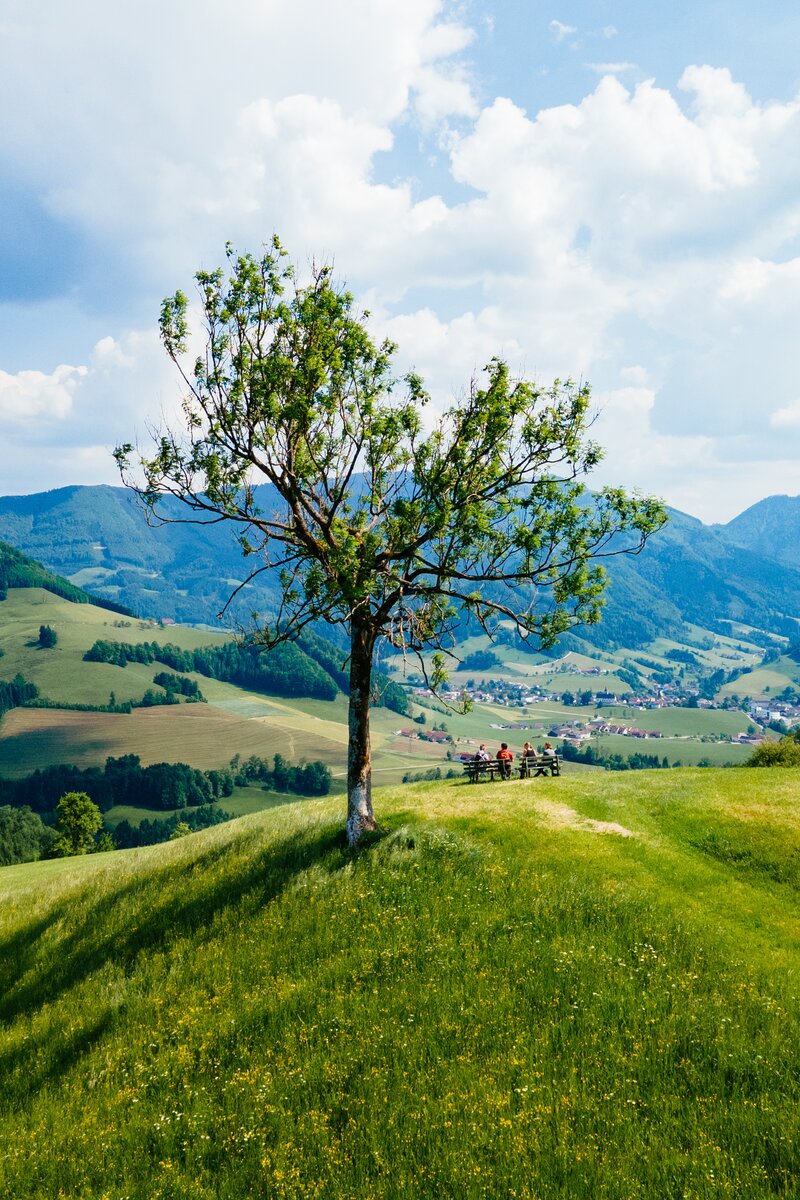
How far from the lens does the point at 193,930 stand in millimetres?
19266

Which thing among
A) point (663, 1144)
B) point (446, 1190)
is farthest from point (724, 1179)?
point (446, 1190)

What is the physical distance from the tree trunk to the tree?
91252 millimetres

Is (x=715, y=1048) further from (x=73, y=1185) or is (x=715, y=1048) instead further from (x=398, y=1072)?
(x=73, y=1185)

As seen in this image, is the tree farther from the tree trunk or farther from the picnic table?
the tree trunk

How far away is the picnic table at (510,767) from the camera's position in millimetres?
36781

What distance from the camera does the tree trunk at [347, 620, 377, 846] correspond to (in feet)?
75.0

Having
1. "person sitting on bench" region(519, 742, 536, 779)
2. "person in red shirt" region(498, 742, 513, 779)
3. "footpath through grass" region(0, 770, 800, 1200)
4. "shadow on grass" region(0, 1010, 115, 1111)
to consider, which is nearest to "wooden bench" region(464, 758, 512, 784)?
"person in red shirt" region(498, 742, 513, 779)

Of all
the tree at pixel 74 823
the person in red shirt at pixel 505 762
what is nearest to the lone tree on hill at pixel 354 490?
the person in red shirt at pixel 505 762

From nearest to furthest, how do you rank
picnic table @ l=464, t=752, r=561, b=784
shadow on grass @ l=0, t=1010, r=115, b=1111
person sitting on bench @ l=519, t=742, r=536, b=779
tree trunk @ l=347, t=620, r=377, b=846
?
shadow on grass @ l=0, t=1010, r=115, b=1111 → tree trunk @ l=347, t=620, r=377, b=846 → picnic table @ l=464, t=752, r=561, b=784 → person sitting on bench @ l=519, t=742, r=536, b=779

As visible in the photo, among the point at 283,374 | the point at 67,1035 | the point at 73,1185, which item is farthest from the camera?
the point at 283,374

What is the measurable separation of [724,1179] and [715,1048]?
3051 millimetres

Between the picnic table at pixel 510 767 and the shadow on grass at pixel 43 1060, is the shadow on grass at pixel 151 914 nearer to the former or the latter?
the shadow on grass at pixel 43 1060

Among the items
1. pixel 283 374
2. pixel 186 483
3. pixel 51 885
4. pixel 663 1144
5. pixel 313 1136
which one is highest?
pixel 283 374

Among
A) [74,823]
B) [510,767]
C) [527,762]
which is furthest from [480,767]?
[74,823]
